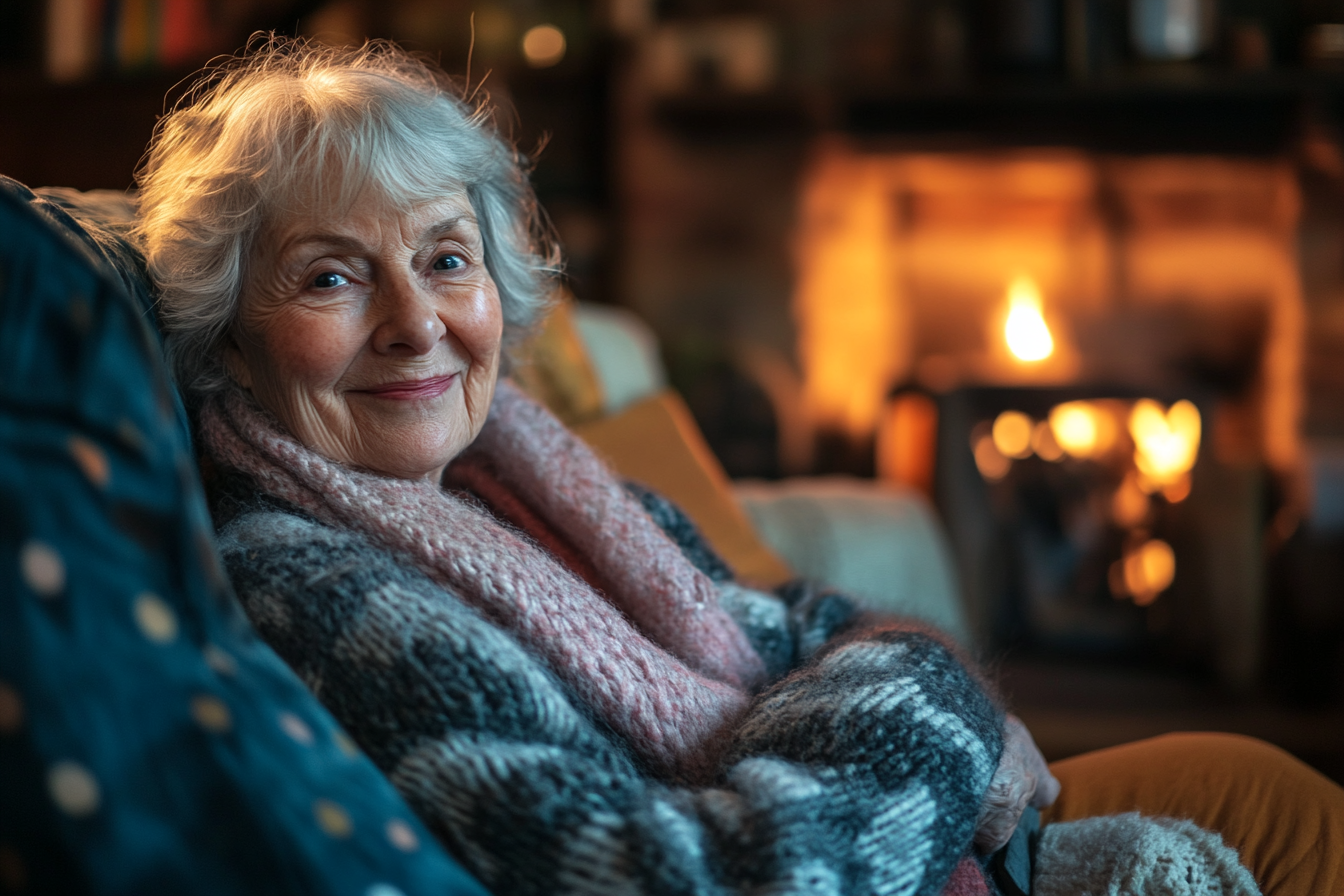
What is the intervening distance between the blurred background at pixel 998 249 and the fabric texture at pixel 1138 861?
1.69 metres

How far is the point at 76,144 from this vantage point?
10.2 feet

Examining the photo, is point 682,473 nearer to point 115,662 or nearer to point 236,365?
point 236,365

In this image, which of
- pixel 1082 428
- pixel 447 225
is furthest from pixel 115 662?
pixel 1082 428

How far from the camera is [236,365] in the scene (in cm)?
91

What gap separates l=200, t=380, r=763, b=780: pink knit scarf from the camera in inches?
30.2

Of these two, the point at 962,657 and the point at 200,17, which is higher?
the point at 200,17

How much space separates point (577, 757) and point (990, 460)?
2338mm

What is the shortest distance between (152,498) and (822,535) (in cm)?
146

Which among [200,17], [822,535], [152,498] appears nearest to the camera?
[152,498]

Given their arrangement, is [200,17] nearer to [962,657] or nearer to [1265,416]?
[962,657]

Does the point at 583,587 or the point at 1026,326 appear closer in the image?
the point at 583,587

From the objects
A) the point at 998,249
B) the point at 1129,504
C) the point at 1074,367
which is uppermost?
the point at 998,249

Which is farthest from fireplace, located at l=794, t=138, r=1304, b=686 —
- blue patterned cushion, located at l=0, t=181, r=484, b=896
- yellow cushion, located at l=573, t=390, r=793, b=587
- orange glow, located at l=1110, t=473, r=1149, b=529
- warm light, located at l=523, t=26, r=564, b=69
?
blue patterned cushion, located at l=0, t=181, r=484, b=896

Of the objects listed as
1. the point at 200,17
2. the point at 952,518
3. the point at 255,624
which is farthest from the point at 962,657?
the point at 200,17
